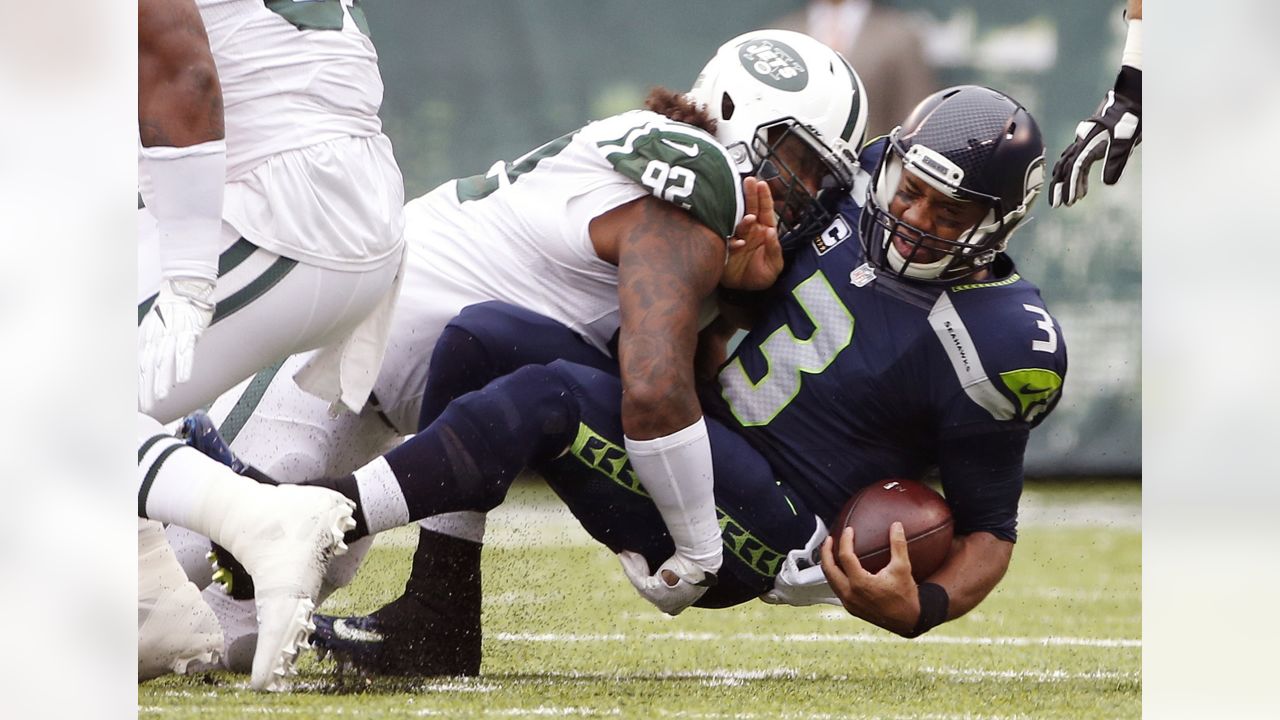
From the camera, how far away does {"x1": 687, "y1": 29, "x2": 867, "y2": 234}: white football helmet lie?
252cm

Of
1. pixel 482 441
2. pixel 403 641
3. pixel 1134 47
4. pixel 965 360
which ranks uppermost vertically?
pixel 1134 47

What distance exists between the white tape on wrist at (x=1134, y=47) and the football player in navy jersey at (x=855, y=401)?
26 cm

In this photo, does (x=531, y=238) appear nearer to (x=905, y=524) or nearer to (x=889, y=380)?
(x=889, y=380)

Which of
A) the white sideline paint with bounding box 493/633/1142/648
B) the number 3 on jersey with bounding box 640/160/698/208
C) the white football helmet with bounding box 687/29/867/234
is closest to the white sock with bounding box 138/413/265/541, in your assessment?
the white sideline paint with bounding box 493/633/1142/648

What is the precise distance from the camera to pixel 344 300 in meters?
2.36

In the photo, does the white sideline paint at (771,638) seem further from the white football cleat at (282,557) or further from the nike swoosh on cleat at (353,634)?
the white football cleat at (282,557)

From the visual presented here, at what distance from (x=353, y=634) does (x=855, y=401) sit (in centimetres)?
97

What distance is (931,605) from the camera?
96.7 inches

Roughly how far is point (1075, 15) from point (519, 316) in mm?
1140

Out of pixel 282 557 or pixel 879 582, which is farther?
pixel 879 582

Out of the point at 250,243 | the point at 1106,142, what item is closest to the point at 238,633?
the point at 250,243

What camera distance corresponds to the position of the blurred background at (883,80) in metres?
2.57
